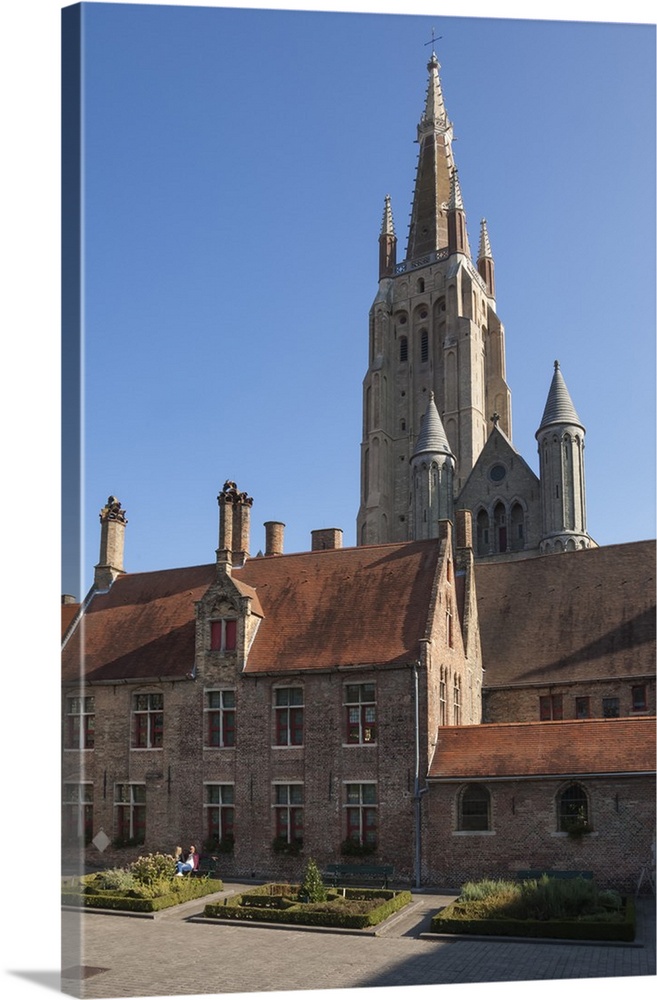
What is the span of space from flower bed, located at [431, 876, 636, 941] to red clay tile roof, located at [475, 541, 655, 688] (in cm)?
1346

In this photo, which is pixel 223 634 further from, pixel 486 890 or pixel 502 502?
pixel 502 502

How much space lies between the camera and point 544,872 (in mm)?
26359

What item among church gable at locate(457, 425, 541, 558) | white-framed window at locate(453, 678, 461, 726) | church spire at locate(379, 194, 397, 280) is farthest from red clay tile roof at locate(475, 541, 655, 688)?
church spire at locate(379, 194, 397, 280)

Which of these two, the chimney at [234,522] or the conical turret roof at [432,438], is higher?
the conical turret roof at [432,438]

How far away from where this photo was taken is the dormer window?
32219 millimetres

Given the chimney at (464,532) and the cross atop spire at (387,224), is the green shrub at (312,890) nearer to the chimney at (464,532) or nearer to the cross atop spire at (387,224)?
the chimney at (464,532)

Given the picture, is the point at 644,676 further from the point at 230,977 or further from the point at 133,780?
the point at 230,977

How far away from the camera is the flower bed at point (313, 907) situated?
22047 mm

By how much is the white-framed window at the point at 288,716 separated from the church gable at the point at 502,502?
36392 mm

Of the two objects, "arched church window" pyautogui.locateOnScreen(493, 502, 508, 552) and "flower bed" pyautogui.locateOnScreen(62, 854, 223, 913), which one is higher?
"arched church window" pyautogui.locateOnScreen(493, 502, 508, 552)

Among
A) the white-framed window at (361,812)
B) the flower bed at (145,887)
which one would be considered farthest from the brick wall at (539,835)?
the flower bed at (145,887)

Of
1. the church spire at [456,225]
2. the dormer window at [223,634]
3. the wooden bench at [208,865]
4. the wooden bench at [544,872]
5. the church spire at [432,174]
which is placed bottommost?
the wooden bench at [208,865]

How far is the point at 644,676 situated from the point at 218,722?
46.2 feet

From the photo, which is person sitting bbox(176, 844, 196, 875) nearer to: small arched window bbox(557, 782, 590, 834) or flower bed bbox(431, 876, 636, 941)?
flower bed bbox(431, 876, 636, 941)
